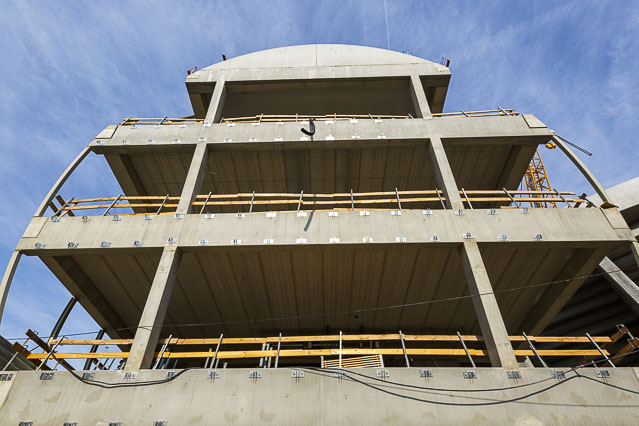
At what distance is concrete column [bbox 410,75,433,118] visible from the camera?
12703mm

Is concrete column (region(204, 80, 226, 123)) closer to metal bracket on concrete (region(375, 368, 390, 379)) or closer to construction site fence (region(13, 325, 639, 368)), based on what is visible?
construction site fence (region(13, 325, 639, 368))

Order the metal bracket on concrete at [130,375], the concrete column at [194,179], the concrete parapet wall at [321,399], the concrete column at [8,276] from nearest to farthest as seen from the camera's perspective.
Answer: the concrete parapet wall at [321,399], the metal bracket on concrete at [130,375], the concrete column at [8,276], the concrete column at [194,179]

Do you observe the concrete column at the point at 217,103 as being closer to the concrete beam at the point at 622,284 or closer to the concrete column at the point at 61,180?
the concrete column at the point at 61,180

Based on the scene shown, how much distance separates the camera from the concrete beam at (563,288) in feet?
31.4

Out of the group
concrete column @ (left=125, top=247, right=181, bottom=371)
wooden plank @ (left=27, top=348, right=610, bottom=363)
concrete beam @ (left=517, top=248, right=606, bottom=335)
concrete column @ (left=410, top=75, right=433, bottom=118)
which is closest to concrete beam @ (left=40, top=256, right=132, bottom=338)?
wooden plank @ (left=27, top=348, right=610, bottom=363)

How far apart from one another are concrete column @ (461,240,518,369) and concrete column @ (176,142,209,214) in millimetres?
7547

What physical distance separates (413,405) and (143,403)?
4.99 m

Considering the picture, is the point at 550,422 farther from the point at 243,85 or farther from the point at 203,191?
the point at 243,85

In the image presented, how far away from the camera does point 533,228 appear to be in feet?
29.7

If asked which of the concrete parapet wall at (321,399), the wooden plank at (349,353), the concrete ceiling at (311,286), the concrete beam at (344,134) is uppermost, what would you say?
the concrete beam at (344,134)

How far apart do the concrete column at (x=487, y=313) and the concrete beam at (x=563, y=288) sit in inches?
131

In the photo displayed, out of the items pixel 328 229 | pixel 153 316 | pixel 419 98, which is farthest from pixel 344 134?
pixel 153 316

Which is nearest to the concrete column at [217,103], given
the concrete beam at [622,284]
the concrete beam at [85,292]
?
the concrete beam at [85,292]

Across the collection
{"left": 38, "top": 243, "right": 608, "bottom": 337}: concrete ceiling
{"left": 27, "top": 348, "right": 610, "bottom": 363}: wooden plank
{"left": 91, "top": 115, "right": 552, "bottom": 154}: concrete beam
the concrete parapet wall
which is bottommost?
the concrete parapet wall
